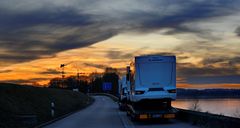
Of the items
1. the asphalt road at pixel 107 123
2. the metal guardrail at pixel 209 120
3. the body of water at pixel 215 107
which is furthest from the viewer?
the body of water at pixel 215 107

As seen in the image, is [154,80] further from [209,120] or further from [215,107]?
[215,107]

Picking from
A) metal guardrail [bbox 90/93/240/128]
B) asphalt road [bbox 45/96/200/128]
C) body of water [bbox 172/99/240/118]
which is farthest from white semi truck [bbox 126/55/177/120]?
body of water [bbox 172/99/240/118]

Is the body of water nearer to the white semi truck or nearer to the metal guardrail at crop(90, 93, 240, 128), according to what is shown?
the metal guardrail at crop(90, 93, 240, 128)

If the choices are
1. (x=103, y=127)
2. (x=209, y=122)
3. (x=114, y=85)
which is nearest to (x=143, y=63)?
(x=103, y=127)

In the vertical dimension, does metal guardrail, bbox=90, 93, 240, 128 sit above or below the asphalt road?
above

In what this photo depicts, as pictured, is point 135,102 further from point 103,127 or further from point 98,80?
point 98,80

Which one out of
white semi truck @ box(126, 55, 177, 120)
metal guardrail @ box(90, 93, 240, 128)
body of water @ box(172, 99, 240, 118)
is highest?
white semi truck @ box(126, 55, 177, 120)

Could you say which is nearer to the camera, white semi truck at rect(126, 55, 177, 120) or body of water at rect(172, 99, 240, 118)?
white semi truck at rect(126, 55, 177, 120)

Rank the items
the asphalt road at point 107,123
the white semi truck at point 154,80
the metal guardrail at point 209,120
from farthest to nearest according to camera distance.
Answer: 1. the white semi truck at point 154,80
2. the asphalt road at point 107,123
3. the metal guardrail at point 209,120

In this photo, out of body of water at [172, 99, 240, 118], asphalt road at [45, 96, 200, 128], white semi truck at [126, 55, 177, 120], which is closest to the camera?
asphalt road at [45, 96, 200, 128]

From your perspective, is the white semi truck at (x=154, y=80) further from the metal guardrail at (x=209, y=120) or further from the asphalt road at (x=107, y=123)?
the metal guardrail at (x=209, y=120)

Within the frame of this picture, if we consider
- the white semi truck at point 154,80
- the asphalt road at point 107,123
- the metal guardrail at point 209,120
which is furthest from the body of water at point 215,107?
the asphalt road at point 107,123

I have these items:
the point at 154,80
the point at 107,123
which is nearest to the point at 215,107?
the point at 107,123

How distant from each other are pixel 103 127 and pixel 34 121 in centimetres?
366
